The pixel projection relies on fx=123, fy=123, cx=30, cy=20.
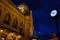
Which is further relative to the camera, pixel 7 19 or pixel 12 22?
pixel 12 22

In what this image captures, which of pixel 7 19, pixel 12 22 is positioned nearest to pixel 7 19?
pixel 7 19

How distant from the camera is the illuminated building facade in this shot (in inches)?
799

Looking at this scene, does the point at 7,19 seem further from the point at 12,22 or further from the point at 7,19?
the point at 12,22

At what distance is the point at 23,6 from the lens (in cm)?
3186

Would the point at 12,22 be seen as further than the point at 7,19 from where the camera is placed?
Yes

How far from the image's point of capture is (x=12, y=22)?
23453 millimetres

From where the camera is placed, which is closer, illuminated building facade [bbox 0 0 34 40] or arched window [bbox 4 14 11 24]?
illuminated building facade [bbox 0 0 34 40]

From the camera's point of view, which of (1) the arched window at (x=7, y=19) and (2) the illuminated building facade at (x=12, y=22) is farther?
(1) the arched window at (x=7, y=19)

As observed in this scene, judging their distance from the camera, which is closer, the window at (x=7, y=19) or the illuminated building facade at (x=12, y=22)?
the illuminated building facade at (x=12, y=22)

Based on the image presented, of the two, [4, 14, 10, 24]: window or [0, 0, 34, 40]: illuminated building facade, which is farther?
[4, 14, 10, 24]: window

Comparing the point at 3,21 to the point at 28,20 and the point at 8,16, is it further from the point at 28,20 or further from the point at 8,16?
the point at 28,20

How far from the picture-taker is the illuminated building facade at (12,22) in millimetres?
20289

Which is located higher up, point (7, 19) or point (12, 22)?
point (7, 19)

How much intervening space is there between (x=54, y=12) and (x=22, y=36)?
11764 mm
